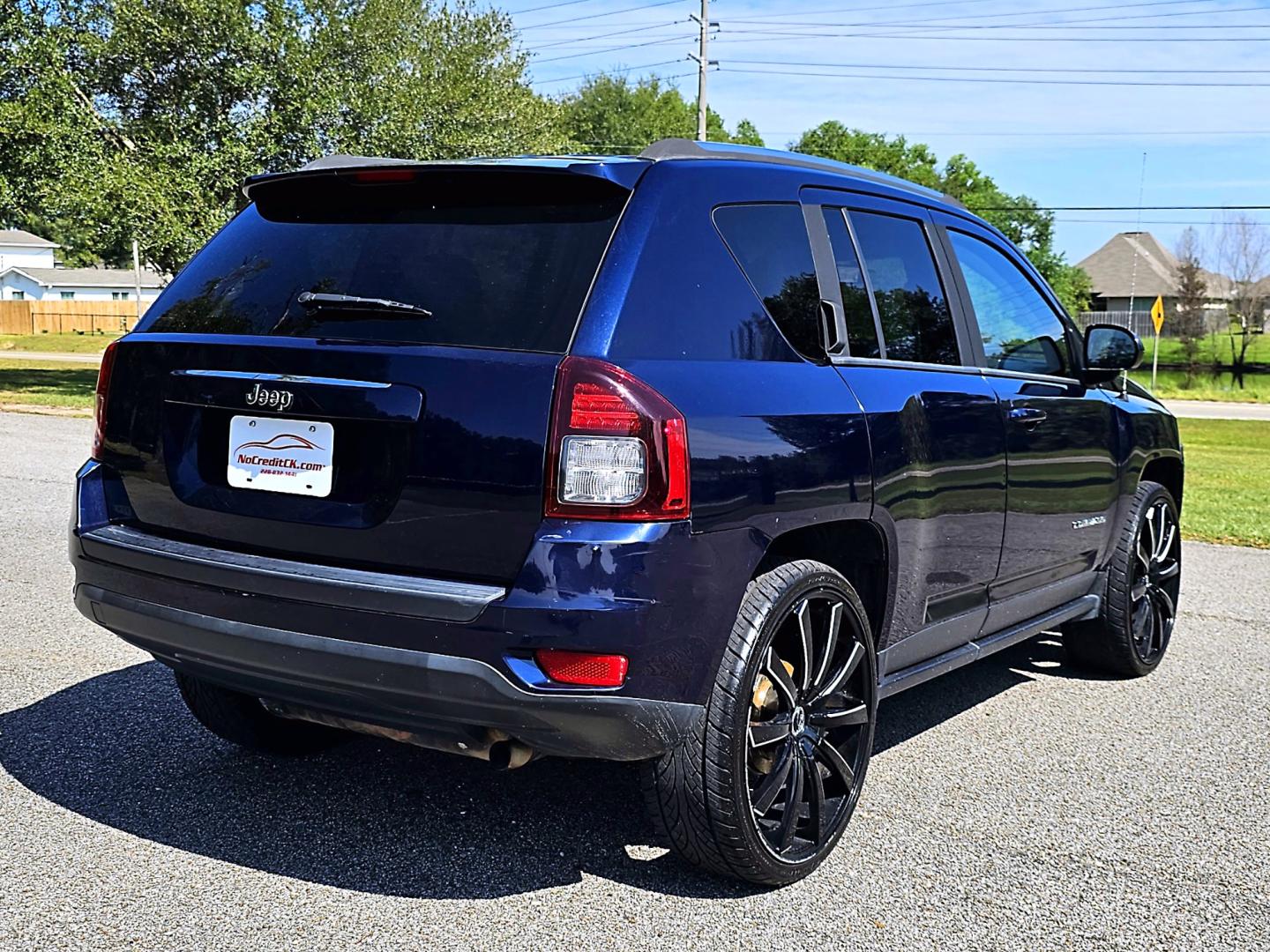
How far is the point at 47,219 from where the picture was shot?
78.8ft

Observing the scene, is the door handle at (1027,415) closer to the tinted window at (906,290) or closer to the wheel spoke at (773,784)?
the tinted window at (906,290)

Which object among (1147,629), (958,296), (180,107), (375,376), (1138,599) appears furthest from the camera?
(180,107)

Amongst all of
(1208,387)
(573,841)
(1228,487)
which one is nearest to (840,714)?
(573,841)

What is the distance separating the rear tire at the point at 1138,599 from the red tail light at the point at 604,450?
10.8ft

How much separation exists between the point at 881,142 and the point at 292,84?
58590mm

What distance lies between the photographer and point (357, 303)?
3.22 metres

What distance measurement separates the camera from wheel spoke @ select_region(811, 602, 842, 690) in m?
3.53

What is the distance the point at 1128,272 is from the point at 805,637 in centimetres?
8539

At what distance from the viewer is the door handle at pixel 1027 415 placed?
4.47 m

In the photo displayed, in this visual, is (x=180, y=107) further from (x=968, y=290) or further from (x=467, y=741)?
(x=467, y=741)

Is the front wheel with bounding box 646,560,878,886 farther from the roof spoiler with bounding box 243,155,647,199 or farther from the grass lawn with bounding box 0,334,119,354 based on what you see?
the grass lawn with bounding box 0,334,119,354

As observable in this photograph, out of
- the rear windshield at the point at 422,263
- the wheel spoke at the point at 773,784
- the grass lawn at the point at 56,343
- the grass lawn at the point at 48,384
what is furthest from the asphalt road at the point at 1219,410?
the grass lawn at the point at 56,343

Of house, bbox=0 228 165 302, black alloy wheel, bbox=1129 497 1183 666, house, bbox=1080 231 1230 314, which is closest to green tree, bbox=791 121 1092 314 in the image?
house, bbox=1080 231 1230 314

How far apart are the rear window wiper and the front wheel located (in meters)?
1.09
